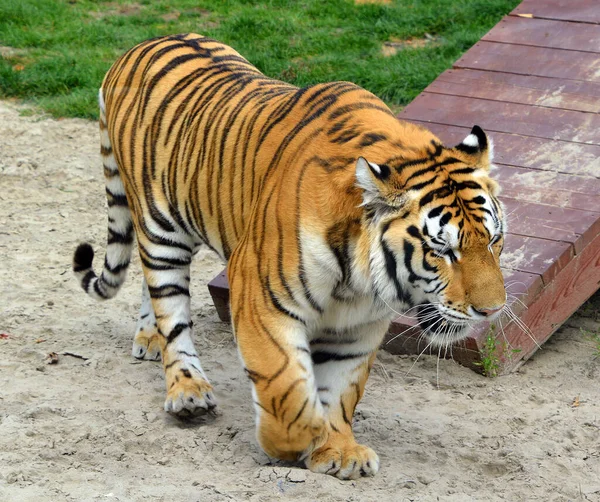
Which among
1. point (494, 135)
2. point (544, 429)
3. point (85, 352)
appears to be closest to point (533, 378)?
point (544, 429)

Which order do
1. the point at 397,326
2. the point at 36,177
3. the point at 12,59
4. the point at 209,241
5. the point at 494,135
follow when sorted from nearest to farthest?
the point at 209,241 → the point at 397,326 → the point at 494,135 → the point at 36,177 → the point at 12,59

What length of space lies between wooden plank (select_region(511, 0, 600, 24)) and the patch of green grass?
1019mm

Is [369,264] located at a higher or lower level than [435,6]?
higher

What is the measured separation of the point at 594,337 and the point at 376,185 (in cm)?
219

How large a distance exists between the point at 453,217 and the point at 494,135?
93.0 inches

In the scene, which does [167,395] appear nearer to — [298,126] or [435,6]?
Answer: [298,126]

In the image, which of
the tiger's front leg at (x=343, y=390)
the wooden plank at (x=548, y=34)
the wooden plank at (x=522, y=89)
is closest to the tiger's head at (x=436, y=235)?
the tiger's front leg at (x=343, y=390)

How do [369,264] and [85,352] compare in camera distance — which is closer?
[369,264]

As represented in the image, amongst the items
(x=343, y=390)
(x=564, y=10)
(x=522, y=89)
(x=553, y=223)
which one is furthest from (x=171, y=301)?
(x=564, y=10)

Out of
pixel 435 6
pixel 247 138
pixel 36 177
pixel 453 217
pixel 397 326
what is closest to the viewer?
pixel 453 217

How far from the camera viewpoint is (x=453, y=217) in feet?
10.1

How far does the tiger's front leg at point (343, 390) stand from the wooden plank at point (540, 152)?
5.77 ft

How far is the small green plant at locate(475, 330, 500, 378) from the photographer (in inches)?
173

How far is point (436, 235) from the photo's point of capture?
121 inches
